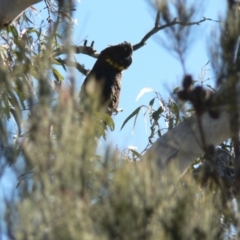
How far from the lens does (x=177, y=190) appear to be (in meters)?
1.21

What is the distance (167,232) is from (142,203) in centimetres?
6

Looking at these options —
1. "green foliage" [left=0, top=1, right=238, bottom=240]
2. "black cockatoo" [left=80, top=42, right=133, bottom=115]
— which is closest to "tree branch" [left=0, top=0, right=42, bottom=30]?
"green foliage" [left=0, top=1, right=238, bottom=240]

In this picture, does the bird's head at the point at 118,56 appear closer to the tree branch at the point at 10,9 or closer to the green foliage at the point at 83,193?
the tree branch at the point at 10,9

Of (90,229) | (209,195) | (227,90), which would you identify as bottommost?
(90,229)

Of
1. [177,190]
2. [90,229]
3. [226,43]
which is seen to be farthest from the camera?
[226,43]

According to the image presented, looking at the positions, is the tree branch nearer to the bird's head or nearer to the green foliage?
the green foliage

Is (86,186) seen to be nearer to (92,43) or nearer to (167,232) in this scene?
(167,232)

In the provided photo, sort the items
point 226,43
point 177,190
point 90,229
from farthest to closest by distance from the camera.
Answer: point 226,43 → point 177,190 → point 90,229

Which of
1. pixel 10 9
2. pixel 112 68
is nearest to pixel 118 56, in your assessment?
pixel 112 68

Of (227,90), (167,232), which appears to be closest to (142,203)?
(167,232)

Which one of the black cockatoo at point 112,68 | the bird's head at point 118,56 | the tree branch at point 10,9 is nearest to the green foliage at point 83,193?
the tree branch at point 10,9

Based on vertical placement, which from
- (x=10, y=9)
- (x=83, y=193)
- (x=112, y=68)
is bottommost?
(x=83, y=193)

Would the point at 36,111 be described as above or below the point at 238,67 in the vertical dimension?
below

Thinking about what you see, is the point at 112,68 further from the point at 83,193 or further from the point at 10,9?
the point at 83,193
